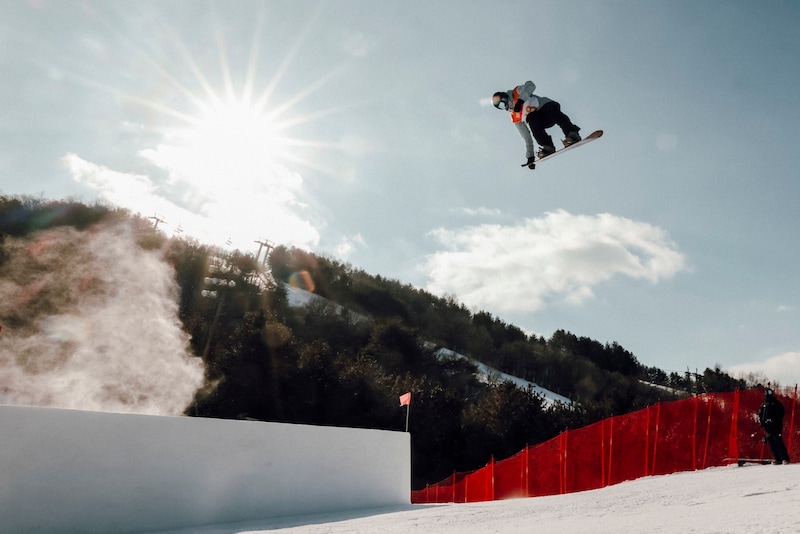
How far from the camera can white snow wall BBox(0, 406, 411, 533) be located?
25.7ft

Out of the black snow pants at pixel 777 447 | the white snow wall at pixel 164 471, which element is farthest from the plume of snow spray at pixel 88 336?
the black snow pants at pixel 777 447

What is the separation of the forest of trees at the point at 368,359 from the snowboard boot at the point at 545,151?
22039 millimetres

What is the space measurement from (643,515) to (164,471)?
7168mm

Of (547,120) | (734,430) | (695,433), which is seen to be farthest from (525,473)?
(547,120)

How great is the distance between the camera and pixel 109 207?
7744cm

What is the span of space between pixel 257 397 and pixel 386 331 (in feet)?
84.8

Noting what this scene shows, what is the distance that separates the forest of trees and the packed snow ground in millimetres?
22132

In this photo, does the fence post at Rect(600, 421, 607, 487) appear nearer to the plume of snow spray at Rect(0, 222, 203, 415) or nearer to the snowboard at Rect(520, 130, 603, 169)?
the snowboard at Rect(520, 130, 603, 169)

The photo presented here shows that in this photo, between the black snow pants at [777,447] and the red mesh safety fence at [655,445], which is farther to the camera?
the red mesh safety fence at [655,445]

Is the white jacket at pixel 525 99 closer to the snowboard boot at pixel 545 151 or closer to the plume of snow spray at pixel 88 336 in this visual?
the snowboard boot at pixel 545 151

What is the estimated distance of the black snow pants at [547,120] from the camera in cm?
954

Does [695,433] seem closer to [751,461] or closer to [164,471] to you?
[751,461]

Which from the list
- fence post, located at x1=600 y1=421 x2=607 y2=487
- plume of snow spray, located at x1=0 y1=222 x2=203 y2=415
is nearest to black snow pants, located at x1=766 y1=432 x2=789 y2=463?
fence post, located at x1=600 y1=421 x2=607 y2=487

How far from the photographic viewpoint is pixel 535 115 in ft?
31.4
